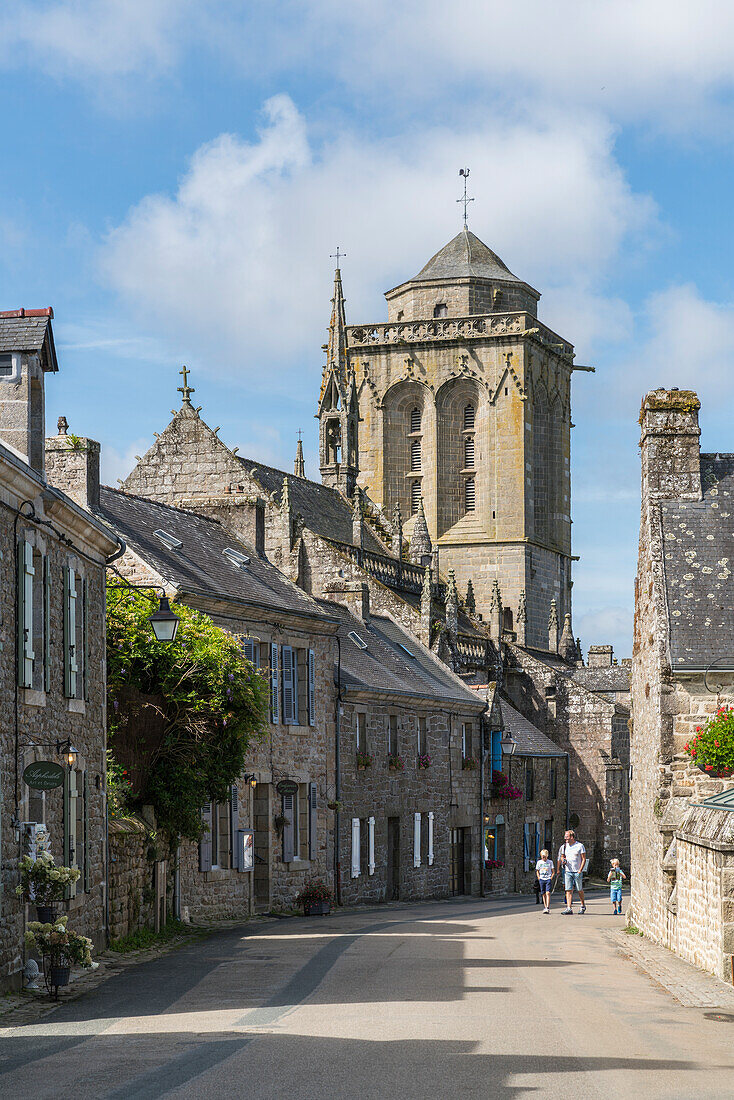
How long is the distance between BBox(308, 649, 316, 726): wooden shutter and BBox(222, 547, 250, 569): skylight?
2616mm

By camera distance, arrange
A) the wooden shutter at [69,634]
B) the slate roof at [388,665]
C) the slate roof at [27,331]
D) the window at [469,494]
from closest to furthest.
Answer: the slate roof at [27,331], the wooden shutter at [69,634], the slate roof at [388,665], the window at [469,494]

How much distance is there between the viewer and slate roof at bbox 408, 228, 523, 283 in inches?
3361

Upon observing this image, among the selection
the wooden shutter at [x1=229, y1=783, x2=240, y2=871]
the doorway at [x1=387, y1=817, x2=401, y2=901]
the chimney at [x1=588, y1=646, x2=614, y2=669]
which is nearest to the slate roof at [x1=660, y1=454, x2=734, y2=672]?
the wooden shutter at [x1=229, y1=783, x2=240, y2=871]

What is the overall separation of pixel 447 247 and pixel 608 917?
200 ft

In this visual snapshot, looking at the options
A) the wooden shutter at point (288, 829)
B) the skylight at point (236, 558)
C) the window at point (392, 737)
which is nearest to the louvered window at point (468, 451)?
the window at point (392, 737)

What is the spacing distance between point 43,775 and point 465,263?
239 ft

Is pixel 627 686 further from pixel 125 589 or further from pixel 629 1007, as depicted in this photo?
pixel 629 1007

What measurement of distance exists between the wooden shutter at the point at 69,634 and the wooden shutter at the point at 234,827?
392 inches

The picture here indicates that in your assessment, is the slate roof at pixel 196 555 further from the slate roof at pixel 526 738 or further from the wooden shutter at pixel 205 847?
the slate roof at pixel 526 738

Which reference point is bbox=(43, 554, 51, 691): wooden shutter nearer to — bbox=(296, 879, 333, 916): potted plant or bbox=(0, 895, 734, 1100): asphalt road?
bbox=(0, 895, 734, 1100): asphalt road

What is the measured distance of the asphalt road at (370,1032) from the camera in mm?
10305

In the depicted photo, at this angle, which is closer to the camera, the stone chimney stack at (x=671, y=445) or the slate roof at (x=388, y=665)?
the stone chimney stack at (x=671, y=445)

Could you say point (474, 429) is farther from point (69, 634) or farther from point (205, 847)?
point (69, 634)

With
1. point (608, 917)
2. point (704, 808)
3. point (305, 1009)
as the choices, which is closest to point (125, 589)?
point (704, 808)
